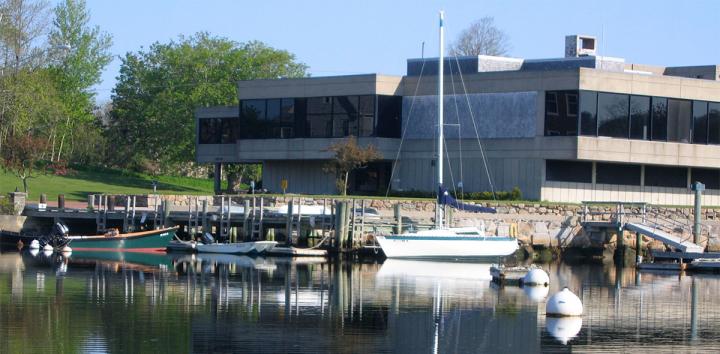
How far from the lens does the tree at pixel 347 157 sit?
2516 inches

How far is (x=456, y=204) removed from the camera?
174 feet

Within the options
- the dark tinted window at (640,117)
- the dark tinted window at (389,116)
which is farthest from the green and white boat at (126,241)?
the dark tinted window at (640,117)

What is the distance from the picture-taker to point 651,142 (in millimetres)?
62562

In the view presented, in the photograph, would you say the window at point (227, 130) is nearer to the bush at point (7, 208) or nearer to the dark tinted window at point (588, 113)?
the bush at point (7, 208)

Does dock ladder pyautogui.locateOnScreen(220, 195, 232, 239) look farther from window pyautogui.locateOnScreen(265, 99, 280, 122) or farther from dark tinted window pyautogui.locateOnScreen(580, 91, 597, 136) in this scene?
dark tinted window pyautogui.locateOnScreen(580, 91, 597, 136)

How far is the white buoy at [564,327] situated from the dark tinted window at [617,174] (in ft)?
104

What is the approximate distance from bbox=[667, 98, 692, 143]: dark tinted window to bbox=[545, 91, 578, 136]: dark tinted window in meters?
5.08

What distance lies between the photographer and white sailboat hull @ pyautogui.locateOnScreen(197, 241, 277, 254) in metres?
52.8

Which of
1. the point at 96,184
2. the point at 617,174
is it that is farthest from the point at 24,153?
the point at 617,174

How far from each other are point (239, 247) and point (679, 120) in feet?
76.3

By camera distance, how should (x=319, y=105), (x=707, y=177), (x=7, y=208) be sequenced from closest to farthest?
(x=7, y=208)
(x=707, y=177)
(x=319, y=105)

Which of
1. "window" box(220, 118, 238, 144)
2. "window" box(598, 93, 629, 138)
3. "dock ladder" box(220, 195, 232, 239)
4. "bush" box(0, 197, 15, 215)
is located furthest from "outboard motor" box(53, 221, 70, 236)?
"window" box(598, 93, 629, 138)

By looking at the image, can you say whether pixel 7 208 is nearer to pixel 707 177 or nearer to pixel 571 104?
pixel 571 104

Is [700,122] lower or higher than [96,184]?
higher
